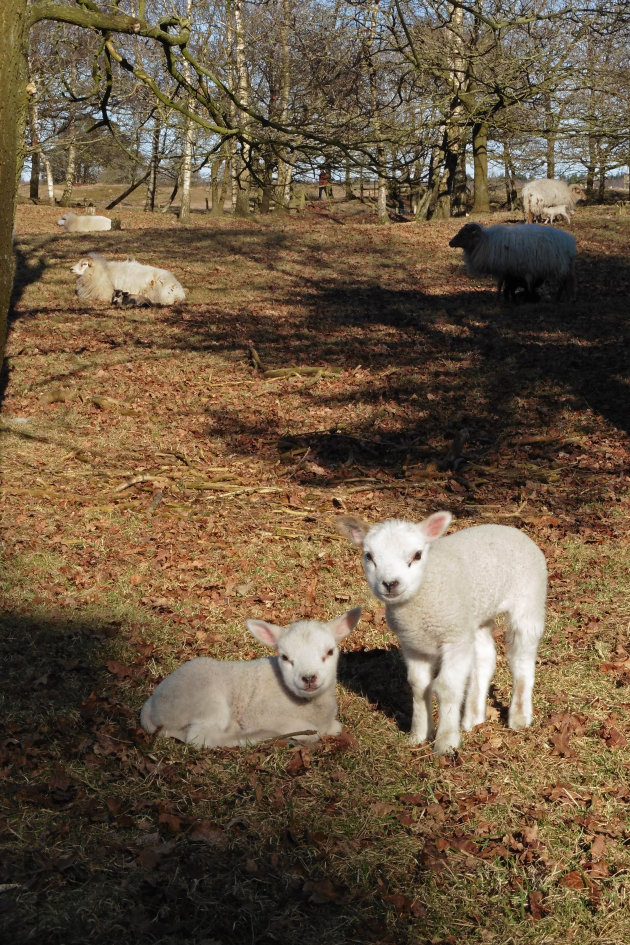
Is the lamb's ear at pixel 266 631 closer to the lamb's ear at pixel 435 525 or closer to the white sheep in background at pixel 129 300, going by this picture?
the lamb's ear at pixel 435 525

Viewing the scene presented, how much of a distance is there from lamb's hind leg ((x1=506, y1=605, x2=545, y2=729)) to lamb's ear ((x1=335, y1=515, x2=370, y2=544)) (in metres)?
1.22

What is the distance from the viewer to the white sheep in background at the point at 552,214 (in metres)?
30.0

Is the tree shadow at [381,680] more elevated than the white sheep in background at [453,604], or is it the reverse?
the white sheep in background at [453,604]

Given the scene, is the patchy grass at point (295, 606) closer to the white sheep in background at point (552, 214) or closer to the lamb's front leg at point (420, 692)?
the lamb's front leg at point (420, 692)

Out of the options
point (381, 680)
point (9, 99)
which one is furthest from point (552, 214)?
point (381, 680)

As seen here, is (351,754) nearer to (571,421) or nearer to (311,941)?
(311,941)

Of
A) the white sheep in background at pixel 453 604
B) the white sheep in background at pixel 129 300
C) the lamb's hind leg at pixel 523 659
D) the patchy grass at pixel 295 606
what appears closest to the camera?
the patchy grass at pixel 295 606

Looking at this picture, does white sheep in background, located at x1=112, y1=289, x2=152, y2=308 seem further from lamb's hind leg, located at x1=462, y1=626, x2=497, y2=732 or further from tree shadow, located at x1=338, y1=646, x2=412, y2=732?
lamb's hind leg, located at x1=462, y1=626, x2=497, y2=732

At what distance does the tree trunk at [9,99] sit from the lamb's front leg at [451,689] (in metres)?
4.52

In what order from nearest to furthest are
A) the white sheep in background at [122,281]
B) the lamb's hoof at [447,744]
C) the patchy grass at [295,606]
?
the patchy grass at [295,606] < the lamb's hoof at [447,744] < the white sheep in background at [122,281]

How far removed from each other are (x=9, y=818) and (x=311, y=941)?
180cm

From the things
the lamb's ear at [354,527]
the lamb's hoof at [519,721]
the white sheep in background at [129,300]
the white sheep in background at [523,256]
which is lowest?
the lamb's hoof at [519,721]

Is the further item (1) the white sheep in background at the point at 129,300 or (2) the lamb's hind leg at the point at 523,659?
(1) the white sheep in background at the point at 129,300

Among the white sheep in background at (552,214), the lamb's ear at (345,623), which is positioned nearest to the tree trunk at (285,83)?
the lamb's ear at (345,623)
